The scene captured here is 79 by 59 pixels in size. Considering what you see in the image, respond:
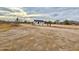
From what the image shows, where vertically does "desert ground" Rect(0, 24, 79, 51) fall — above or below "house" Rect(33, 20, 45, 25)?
below

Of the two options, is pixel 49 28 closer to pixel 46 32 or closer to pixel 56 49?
pixel 46 32

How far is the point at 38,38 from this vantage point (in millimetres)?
1494

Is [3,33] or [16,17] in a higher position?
[16,17]

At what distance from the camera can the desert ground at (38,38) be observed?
1.48 m

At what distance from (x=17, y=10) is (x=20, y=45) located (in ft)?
1.19

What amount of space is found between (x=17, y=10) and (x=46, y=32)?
377 millimetres

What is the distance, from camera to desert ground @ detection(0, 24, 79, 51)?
4.85 feet

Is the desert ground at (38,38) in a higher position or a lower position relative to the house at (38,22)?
lower

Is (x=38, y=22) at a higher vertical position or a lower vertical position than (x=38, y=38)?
higher
